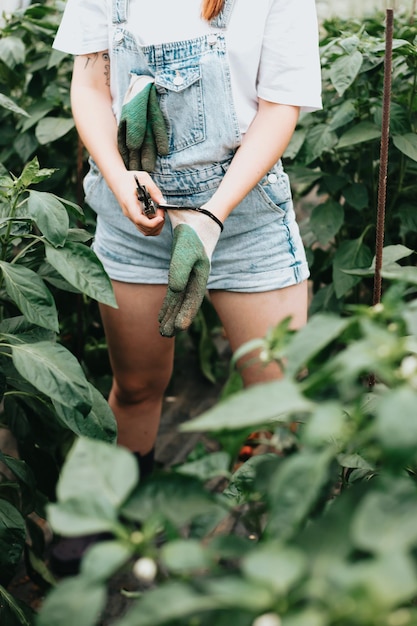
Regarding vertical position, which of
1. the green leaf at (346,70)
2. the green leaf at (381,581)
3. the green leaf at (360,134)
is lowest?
the green leaf at (360,134)

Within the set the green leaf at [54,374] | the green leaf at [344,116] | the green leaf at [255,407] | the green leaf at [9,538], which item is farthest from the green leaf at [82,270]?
the green leaf at [344,116]

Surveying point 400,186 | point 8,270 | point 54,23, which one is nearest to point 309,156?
point 400,186

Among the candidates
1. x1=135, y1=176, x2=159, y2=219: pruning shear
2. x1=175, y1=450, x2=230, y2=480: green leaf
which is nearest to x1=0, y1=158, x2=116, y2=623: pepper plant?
x1=135, y1=176, x2=159, y2=219: pruning shear

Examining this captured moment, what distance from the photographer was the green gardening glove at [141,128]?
5.08 feet

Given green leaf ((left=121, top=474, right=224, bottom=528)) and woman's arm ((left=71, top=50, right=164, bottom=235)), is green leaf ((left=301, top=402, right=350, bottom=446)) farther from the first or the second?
woman's arm ((left=71, top=50, right=164, bottom=235))

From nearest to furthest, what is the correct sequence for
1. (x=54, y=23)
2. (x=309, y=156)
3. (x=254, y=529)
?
(x=254, y=529) < (x=309, y=156) < (x=54, y=23)

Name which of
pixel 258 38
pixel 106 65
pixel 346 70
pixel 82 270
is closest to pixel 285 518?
pixel 82 270

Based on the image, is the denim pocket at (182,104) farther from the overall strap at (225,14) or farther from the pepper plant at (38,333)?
the pepper plant at (38,333)

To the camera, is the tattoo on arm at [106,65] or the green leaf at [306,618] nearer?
the green leaf at [306,618]

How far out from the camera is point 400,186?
231 centimetres

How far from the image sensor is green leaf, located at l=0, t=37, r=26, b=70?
89.5 inches

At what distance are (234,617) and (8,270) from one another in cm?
88

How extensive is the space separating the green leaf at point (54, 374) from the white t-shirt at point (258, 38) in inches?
25.9

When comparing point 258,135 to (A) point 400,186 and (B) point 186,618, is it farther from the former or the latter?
(B) point 186,618
